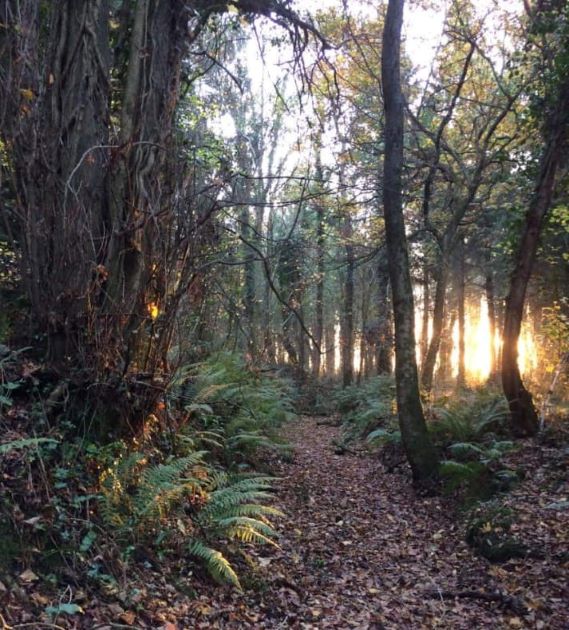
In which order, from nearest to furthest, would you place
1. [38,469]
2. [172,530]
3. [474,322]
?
[38,469]
[172,530]
[474,322]

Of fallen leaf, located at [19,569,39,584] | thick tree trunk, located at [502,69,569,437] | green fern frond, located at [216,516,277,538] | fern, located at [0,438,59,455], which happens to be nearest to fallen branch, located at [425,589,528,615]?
green fern frond, located at [216,516,277,538]

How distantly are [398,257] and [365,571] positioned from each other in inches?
170

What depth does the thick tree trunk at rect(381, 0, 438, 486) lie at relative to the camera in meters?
7.88

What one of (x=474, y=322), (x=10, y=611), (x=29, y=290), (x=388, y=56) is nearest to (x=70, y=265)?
(x=29, y=290)

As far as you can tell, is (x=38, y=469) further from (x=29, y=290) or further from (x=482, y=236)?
(x=482, y=236)

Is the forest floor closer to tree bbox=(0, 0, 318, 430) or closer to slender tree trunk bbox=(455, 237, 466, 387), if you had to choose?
tree bbox=(0, 0, 318, 430)

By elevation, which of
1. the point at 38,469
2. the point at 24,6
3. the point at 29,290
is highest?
the point at 24,6

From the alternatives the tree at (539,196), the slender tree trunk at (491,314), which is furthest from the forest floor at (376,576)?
the slender tree trunk at (491,314)

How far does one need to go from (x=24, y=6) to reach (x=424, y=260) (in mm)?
15072

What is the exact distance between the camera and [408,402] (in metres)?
7.94

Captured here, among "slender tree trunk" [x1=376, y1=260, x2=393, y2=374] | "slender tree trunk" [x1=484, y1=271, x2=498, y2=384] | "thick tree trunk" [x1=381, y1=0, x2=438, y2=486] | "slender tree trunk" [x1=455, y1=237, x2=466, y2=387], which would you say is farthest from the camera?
"slender tree trunk" [x1=484, y1=271, x2=498, y2=384]

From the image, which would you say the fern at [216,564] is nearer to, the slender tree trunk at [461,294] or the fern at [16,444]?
the fern at [16,444]

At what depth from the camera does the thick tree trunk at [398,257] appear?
7875 mm

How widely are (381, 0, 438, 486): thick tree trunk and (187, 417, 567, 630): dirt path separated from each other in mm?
1065
